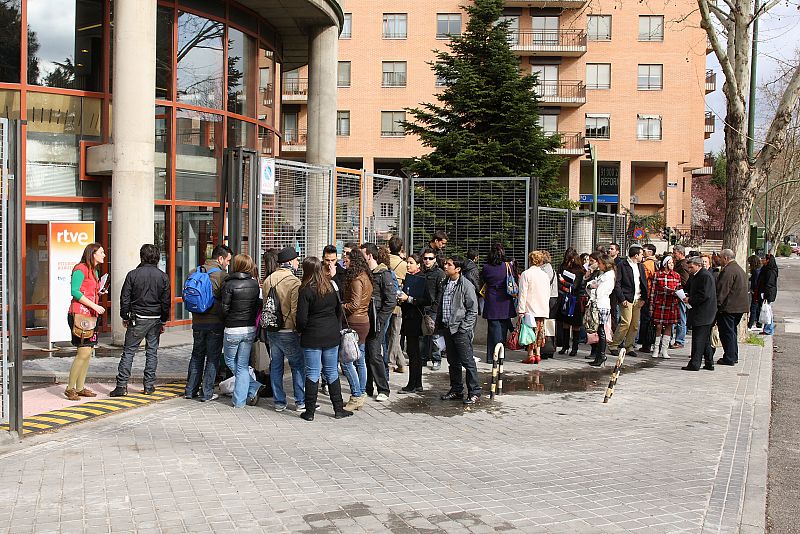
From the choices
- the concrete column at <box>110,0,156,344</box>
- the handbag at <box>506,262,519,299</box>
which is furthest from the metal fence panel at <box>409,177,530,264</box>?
the concrete column at <box>110,0,156,344</box>

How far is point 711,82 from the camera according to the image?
6462cm

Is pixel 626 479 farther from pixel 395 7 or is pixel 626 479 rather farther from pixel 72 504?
pixel 395 7

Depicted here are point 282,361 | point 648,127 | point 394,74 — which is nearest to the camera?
point 282,361

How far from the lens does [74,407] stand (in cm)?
968

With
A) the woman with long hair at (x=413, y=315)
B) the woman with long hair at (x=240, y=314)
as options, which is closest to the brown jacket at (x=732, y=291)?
the woman with long hair at (x=413, y=315)

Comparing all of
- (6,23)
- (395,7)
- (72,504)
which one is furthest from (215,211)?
(395,7)

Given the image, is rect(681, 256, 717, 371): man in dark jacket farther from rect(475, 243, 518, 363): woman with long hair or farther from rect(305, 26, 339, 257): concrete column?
rect(305, 26, 339, 257): concrete column

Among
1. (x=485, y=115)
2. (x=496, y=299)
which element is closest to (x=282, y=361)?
(x=496, y=299)

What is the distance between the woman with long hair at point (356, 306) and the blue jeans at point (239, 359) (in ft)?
3.72

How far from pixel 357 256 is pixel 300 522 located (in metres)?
4.42

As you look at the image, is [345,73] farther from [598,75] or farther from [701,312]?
[701,312]

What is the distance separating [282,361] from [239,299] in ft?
2.97

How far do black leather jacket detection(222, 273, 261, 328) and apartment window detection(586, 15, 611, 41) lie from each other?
49356 millimetres

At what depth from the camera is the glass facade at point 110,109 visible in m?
14.8
